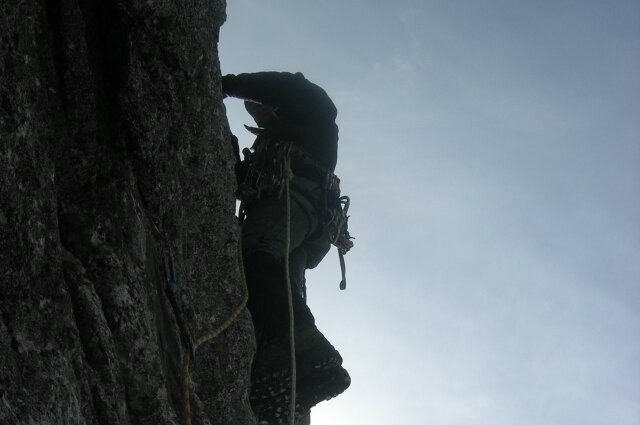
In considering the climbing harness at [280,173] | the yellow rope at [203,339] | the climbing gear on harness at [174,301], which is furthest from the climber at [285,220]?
the climbing gear on harness at [174,301]

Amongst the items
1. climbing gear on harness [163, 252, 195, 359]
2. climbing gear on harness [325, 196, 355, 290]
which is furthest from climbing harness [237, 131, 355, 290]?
climbing gear on harness [163, 252, 195, 359]

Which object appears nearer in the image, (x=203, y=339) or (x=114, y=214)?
(x=114, y=214)

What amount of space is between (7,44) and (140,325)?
1.25 metres

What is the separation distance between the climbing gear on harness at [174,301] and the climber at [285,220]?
992mm

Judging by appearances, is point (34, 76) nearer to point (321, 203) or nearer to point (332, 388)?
point (332, 388)

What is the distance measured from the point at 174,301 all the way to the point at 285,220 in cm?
168

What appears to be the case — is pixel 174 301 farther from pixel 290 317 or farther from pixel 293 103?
pixel 293 103

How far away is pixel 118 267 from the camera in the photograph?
3.11 metres

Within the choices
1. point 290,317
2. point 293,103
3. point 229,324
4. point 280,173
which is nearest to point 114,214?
point 229,324

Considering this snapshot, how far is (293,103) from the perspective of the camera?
18.8 feet

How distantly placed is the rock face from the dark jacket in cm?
112

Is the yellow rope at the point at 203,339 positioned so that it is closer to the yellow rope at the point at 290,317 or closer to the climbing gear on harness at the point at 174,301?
the climbing gear on harness at the point at 174,301

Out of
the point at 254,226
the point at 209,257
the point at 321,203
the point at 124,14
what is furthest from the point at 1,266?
the point at 321,203

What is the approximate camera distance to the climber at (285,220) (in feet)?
15.1
